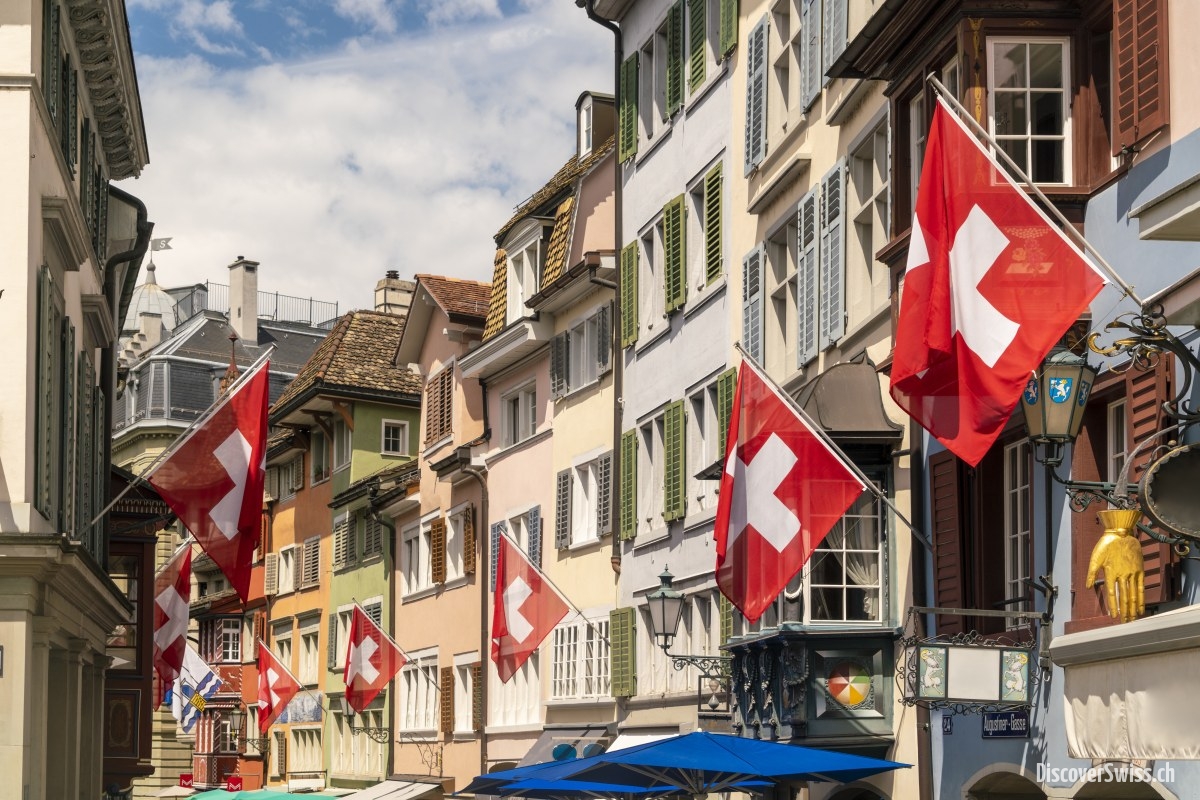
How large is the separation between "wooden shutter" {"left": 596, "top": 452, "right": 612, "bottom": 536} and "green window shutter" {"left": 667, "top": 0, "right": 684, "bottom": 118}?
5.81 m

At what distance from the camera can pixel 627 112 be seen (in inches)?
1272

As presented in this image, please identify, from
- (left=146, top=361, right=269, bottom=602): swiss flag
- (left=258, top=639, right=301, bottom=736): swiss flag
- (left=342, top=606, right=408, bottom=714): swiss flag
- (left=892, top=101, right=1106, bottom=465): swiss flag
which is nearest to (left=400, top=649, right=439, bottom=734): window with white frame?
(left=258, top=639, right=301, bottom=736): swiss flag

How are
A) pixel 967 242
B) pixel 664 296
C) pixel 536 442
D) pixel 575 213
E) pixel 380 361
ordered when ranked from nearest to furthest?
pixel 967 242
pixel 664 296
pixel 575 213
pixel 536 442
pixel 380 361

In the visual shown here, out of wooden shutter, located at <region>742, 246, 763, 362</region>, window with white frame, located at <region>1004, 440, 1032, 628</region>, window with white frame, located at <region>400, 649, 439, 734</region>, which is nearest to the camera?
window with white frame, located at <region>1004, 440, 1032, 628</region>

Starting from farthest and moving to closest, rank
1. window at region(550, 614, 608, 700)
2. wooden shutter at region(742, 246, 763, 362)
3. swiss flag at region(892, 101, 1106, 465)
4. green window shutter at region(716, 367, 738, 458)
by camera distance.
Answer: window at region(550, 614, 608, 700)
green window shutter at region(716, 367, 738, 458)
wooden shutter at region(742, 246, 763, 362)
swiss flag at region(892, 101, 1106, 465)

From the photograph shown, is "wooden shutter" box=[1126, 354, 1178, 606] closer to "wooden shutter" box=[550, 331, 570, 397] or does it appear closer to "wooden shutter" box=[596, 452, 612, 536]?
"wooden shutter" box=[596, 452, 612, 536]

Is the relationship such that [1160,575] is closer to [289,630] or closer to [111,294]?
[111,294]

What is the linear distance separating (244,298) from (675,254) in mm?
52031

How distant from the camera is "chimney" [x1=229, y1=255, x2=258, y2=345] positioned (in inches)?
3098

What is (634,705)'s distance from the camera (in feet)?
100

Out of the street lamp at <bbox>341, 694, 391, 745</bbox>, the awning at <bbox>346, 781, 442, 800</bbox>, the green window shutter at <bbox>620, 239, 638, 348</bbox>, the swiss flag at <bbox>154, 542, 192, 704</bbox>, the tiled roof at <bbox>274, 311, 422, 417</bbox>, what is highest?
the tiled roof at <bbox>274, 311, 422, 417</bbox>

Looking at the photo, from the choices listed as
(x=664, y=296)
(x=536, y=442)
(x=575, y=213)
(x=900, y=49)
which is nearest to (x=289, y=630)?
(x=536, y=442)

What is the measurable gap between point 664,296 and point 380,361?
77.2 feet

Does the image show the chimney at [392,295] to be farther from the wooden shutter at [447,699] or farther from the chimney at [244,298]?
the wooden shutter at [447,699]
